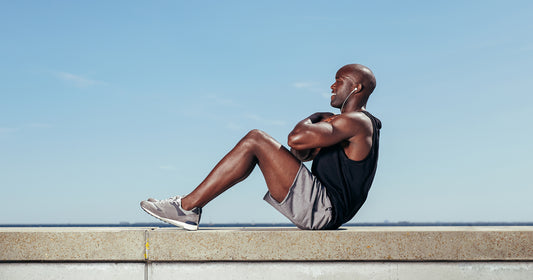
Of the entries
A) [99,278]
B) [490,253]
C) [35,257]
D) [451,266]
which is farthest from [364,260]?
[35,257]

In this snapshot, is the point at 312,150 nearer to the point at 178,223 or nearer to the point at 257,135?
the point at 257,135

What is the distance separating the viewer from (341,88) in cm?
511

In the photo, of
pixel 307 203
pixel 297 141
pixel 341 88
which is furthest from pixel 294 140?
pixel 341 88

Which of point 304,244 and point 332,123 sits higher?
point 332,123

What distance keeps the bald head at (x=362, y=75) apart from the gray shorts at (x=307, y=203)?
98cm

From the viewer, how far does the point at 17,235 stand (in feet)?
14.4

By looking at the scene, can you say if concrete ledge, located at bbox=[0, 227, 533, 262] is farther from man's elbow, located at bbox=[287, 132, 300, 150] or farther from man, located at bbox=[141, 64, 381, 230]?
man's elbow, located at bbox=[287, 132, 300, 150]

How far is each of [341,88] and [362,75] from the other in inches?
8.6

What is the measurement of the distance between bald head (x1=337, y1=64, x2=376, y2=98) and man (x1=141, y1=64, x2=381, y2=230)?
0.27m

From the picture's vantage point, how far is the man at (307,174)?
4.64 m

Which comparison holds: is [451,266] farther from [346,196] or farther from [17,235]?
[17,235]

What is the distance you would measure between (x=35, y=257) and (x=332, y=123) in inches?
101

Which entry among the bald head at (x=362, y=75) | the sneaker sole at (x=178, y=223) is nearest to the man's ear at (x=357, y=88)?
the bald head at (x=362, y=75)

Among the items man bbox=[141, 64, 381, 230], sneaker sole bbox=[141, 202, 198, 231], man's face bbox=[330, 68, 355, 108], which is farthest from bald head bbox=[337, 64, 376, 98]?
sneaker sole bbox=[141, 202, 198, 231]
